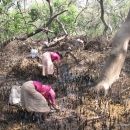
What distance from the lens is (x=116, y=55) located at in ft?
17.6

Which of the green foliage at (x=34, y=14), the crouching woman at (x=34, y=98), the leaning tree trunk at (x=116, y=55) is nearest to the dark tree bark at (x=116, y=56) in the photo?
the leaning tree trunk at (x=116, y=55)

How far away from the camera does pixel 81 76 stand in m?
6.49

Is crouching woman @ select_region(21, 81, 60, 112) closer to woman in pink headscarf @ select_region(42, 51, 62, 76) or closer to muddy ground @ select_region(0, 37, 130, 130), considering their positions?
muddy ground @ select_region(0, 37, 130, 130)

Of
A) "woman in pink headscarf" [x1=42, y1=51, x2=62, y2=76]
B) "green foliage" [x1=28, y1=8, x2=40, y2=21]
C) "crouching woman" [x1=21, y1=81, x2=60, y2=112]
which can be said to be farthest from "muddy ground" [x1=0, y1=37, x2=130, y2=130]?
"green foliage" [x1=28, y1=8, x2=40, y2=21]

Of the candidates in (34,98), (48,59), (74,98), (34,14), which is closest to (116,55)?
(74,98)

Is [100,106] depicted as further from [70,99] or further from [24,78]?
[24,78]

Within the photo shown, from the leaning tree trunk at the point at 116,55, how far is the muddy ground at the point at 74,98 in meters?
0.26

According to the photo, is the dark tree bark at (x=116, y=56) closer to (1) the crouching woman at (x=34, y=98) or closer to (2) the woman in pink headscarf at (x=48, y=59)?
(2) the woman in pink headscarf at (x=48, y=59)

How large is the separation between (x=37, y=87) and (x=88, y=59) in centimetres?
423

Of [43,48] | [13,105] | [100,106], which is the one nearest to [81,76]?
[100,106]

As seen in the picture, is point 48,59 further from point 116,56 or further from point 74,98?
point 116,56

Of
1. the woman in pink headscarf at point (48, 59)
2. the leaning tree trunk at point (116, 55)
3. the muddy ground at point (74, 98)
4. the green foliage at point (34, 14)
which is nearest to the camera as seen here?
the muddy ground at point (74, 98)

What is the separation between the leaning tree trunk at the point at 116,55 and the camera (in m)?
5.32

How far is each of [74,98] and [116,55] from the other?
55.1 inches
